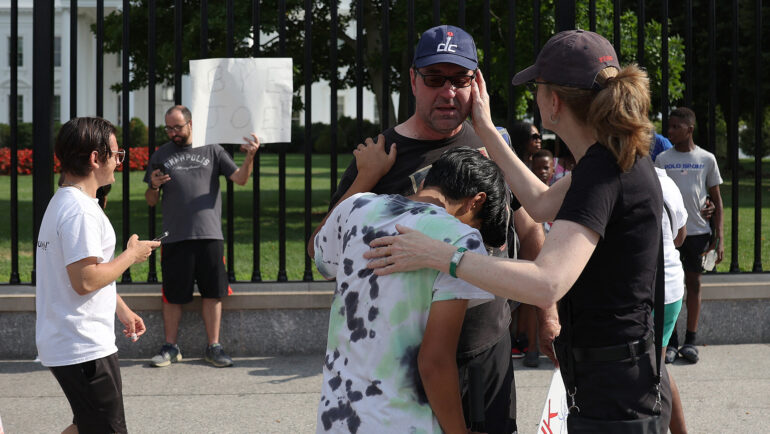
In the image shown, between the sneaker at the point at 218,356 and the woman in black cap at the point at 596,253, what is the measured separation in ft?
13.2

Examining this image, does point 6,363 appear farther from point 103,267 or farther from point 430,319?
point 430,319

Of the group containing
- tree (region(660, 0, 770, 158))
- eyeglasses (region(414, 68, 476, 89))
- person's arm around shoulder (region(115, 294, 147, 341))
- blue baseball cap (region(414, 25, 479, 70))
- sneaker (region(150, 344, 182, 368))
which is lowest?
sneaker (region(150, 344, 182, 368))

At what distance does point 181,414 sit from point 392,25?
9032 millimetres

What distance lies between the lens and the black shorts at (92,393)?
3477 millimetres

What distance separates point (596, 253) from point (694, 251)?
4622 millimetres

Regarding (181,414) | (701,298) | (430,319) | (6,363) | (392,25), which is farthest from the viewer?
(392,25)

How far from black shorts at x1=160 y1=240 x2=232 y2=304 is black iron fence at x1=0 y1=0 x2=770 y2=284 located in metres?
0.19

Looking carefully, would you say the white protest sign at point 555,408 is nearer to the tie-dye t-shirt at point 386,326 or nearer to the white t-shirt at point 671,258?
the white t-shirt at point 671,258

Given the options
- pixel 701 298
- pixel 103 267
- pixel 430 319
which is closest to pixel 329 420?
pixel 430 319

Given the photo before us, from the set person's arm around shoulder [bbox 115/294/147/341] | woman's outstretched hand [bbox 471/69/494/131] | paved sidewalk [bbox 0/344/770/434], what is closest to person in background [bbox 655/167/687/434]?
paved sidewalk [bbox 0/344/770/434]

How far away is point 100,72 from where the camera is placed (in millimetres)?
6461

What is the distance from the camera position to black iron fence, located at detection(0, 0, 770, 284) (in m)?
6.41

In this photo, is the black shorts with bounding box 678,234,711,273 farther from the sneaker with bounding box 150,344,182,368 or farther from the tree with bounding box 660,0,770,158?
the tree with bounding box 660,0,770,158

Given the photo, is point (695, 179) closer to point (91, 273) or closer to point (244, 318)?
point (244, 318)
